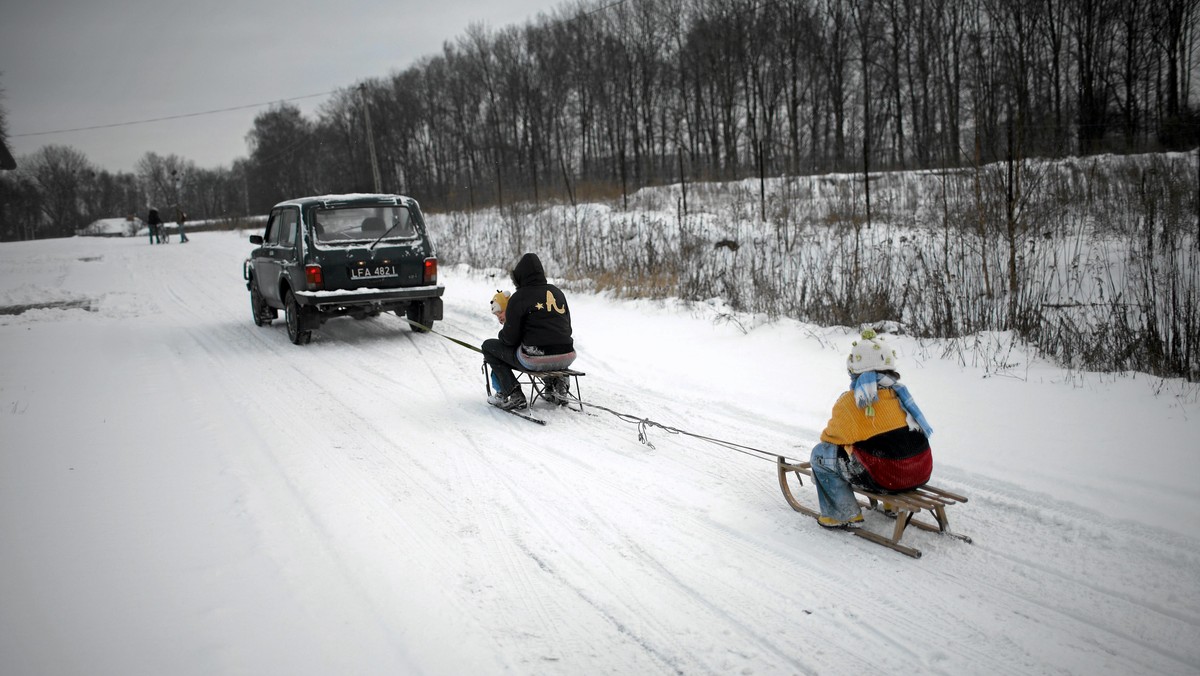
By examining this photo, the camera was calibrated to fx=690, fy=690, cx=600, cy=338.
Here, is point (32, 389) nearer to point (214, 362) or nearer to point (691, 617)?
point (214, 362)

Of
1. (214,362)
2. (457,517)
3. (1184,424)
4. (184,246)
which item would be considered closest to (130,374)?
(214,362)

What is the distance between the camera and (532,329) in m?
6.64

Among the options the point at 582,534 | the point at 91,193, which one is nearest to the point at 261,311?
the point at 582,534

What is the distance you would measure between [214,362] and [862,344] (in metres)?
8.59

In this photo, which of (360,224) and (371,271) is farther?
(360,224)

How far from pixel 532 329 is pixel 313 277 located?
4.38 metres

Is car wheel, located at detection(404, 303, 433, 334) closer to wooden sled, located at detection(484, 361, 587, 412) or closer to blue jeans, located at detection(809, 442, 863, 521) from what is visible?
wooden sled, located at detection(484, 361, 587, 412)

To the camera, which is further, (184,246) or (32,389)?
(184,246)

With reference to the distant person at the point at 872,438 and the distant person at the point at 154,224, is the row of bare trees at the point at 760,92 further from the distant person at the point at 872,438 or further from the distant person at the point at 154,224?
the distant person at the point at 154,224

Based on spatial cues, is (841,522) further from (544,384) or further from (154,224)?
(154,224)

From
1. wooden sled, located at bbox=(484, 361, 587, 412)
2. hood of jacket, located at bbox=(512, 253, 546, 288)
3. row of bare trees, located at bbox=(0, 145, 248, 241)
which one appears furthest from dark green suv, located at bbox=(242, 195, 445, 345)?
row of bare trees, located at bbox=(0, 145, 248, 241)

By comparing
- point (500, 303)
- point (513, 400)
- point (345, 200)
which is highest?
point (345, 200)

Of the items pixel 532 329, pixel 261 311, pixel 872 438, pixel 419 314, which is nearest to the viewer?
pixel 872 438

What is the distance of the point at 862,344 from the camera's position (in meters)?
3.97
